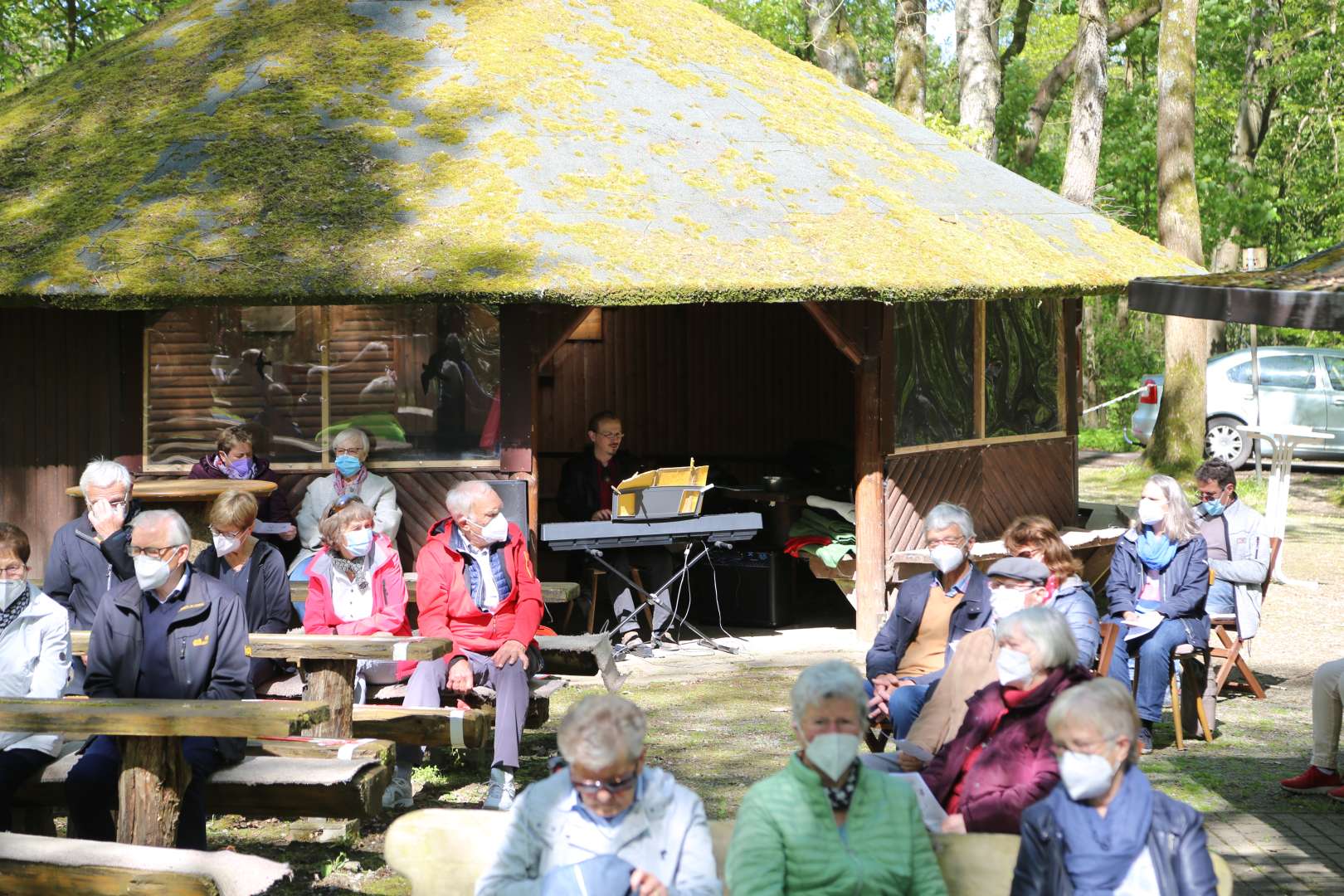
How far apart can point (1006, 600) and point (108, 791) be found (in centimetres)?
363

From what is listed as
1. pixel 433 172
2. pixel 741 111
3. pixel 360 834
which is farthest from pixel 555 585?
pixel 741 111

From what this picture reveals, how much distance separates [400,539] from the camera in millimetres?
10891

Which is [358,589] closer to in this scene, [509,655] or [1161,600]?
[509,655]

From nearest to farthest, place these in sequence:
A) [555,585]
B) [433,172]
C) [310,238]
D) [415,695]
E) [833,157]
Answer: [415,695] < [555,585] < [310,238] < [433,172] < [833,157]

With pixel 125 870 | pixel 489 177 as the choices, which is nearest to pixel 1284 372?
pixel 489 177

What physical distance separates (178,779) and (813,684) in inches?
98.3

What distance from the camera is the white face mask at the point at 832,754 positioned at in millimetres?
4262

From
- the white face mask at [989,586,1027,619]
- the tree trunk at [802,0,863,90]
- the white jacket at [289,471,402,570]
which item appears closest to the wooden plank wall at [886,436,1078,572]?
the white jacket at [289,471,402,570]

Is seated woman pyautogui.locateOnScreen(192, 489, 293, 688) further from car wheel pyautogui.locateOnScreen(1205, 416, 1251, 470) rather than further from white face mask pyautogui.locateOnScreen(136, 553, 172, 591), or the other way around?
car wheel pyautogui.locateOnScreen(1205, 416, 1251, 470)

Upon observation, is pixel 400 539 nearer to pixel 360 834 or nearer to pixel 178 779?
pixel 360 834

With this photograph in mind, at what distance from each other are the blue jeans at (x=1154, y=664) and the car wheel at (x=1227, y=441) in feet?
51.7

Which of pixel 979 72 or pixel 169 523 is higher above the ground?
pixel 979 72

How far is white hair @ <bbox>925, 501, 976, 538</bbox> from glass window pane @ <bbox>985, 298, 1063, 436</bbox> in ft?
19.0

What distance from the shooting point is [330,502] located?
1047 centimetres
